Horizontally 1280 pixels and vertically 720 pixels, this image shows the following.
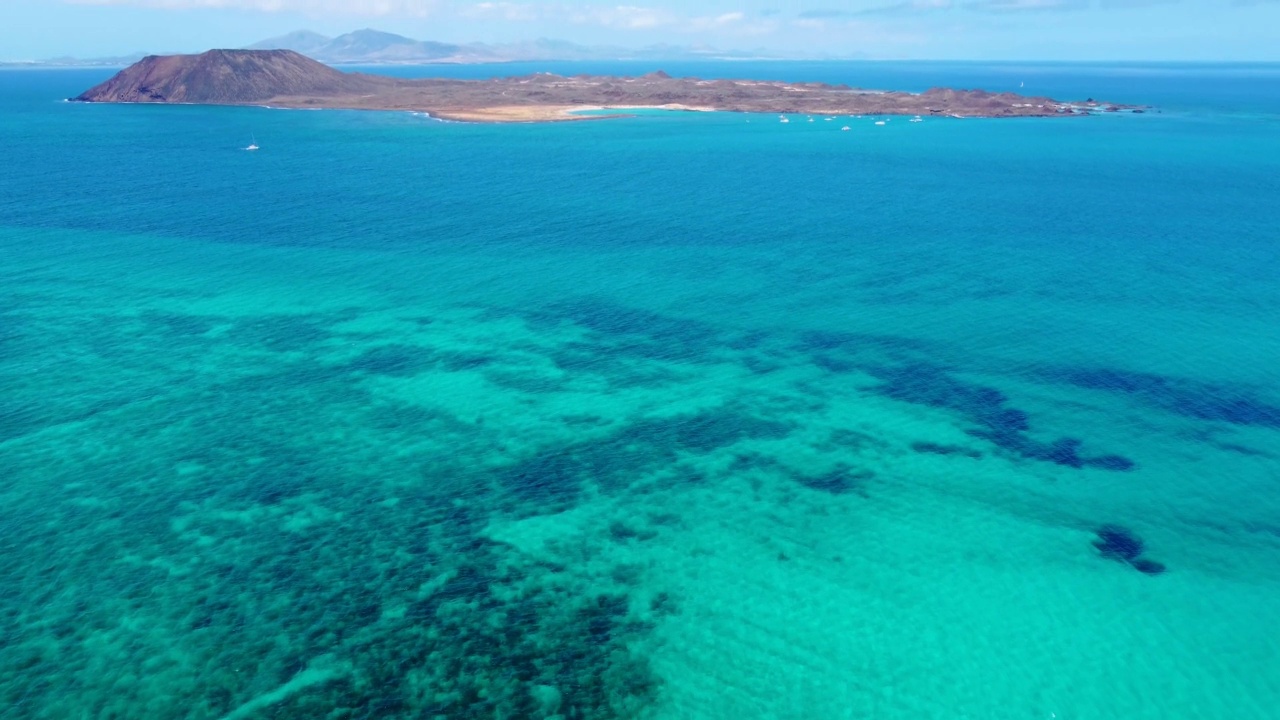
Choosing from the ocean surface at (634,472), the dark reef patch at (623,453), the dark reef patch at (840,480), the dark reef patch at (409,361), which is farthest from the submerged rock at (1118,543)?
the dark reef patch at (409,361)

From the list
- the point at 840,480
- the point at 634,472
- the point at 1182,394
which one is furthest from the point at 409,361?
the point at 1182,394

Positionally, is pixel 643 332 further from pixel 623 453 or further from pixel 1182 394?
pixel 1182 394

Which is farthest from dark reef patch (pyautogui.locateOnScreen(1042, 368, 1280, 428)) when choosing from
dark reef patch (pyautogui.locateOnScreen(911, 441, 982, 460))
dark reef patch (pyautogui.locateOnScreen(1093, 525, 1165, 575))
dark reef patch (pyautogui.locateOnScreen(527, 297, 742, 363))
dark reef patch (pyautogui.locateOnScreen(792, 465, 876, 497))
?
dark reef patch (pyautogui.locateOnScreen(527, 297, 742, 363))

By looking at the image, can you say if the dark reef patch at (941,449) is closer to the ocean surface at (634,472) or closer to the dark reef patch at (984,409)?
the ocean surface at (634,472)

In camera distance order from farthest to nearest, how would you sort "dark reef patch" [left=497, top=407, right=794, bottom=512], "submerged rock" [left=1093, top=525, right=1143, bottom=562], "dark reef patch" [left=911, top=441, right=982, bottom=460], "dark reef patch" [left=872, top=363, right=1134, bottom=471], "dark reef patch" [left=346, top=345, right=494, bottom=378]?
1. "dark reef patch" [left=346, top=345, right=494, bottom=378]
2. "dark reef patch" [left=911, top=441, right=982, bottom=460]
3. "dark reef patch" [left=872, top=363, right=1134, bottom=471]
4. "dark reef patch" [left=497, top=407, right=794, bottom=512]
5. "submerged rock" [left=1093, top=525, right=1143, bottom=562]

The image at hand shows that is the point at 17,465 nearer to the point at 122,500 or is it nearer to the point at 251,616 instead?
the point at 122,500

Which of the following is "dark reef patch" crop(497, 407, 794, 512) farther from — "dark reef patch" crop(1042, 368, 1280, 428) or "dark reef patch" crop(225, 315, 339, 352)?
"dark reef patch" crop(225, 315, 339, 352)
